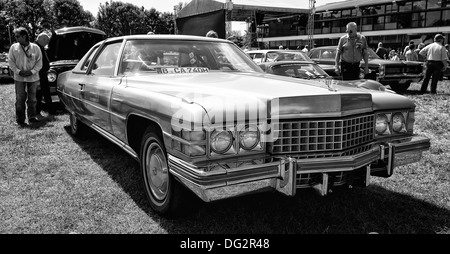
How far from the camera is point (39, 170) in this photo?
4.23 meters

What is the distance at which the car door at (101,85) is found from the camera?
12.1 feet

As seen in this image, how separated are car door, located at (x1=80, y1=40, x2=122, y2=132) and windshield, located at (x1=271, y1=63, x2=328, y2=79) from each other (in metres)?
4.01

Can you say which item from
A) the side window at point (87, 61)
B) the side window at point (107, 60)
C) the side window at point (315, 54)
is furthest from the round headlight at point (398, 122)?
the side window at point (315, 54)

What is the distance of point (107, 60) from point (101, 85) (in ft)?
1.61

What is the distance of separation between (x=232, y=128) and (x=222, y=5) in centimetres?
1315

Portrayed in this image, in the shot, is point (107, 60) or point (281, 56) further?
point (281, 56)

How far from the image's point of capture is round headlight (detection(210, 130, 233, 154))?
2.31m

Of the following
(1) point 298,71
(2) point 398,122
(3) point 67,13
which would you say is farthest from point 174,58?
(3) point 67,13

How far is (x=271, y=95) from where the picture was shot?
8.20 ft

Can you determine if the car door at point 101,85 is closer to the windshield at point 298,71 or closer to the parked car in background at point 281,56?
the windshield at point 298,71

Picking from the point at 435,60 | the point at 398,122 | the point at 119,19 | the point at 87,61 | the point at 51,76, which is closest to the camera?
the point at 398,122

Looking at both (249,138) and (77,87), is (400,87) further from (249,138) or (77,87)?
(249,138)

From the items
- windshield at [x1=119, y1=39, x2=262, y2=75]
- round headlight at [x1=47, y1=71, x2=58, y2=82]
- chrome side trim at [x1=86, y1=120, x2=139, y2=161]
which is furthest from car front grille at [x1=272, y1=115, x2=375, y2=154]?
round headlight at [x1=47, y1=71, x2=58, y2=82]

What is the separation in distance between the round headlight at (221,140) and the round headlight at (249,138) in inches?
3.2
